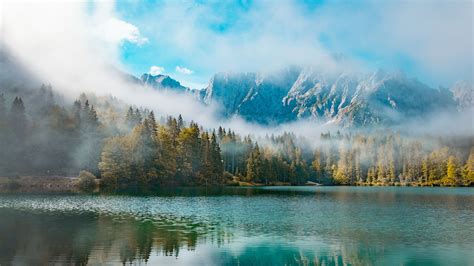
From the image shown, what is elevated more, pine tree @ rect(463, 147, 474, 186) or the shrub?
pine tree @ rect(463, 147, 474, 186)

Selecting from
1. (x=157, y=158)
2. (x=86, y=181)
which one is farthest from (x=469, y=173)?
(x=86, y=181)

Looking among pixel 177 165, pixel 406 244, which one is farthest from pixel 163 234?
pixel 177 165

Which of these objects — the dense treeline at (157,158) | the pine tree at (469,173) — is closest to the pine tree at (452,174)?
the pine tree at (469,173)

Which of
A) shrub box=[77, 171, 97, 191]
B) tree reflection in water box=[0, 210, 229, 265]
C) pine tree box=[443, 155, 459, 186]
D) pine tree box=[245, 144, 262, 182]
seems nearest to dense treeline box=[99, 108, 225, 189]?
shrub box=[77, 171, 97, 191]

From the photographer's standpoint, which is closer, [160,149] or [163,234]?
[163,234]

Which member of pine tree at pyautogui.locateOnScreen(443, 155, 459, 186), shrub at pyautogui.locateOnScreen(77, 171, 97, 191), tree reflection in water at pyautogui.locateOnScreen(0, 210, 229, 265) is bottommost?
tree reflection in water at pyautogui.locateOnScreen(0, 210, 229, 265)

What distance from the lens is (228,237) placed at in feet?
125

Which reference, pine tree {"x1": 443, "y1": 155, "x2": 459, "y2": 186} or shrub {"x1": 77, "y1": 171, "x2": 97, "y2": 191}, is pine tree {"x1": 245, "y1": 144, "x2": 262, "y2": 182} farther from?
pine tree {"x1": 443, "y1": 155, "x2": 459, "y2": 186}

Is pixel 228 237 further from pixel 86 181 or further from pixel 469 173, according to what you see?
pixel 469 173

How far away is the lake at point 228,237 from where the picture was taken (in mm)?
29438

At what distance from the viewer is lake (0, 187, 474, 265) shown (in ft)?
96.6

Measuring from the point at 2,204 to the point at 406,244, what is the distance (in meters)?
58.3

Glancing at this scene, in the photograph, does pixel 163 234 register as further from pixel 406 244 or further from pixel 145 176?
pixel 145 176

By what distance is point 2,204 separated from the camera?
62312 mm
